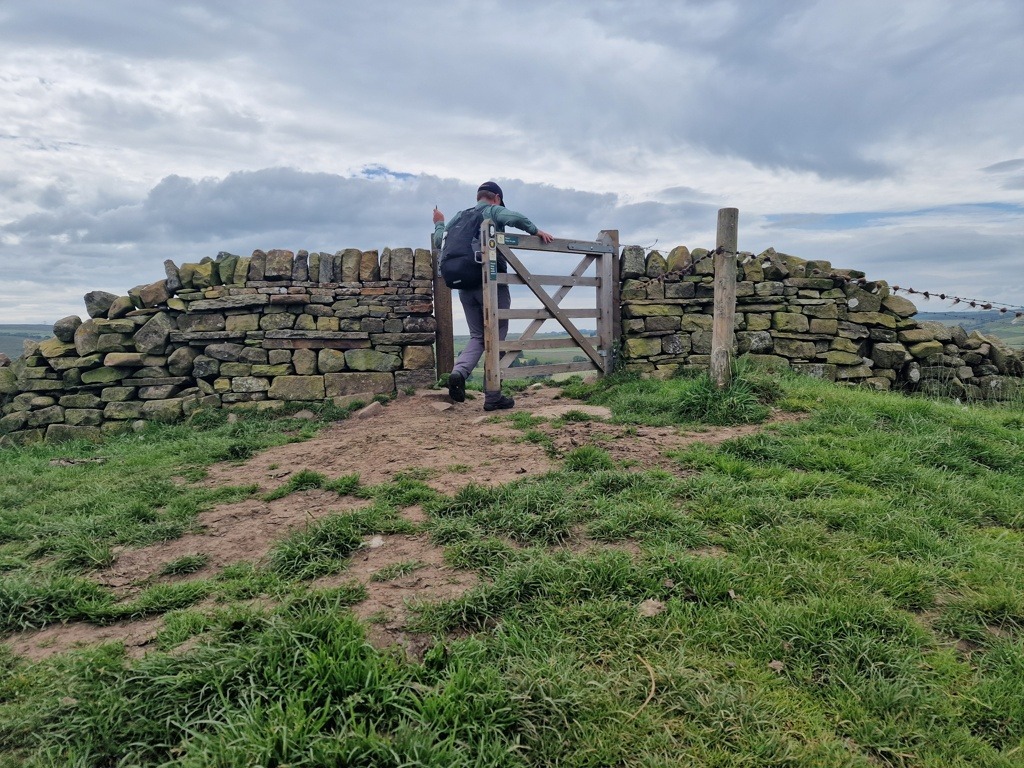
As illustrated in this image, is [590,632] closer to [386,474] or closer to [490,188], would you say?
[386,474]

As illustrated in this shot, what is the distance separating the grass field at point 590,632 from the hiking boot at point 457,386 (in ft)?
10.5

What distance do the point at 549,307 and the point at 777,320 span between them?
3.79 metres

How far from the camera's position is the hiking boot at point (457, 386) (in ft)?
25.2

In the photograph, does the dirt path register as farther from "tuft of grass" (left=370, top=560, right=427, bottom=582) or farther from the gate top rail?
the gate top rail

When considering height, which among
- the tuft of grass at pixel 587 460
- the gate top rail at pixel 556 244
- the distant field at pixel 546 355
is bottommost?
the tuft of grass at pixel 587 460

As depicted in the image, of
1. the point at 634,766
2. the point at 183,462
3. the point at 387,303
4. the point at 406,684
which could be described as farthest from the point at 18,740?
the point at 387,303

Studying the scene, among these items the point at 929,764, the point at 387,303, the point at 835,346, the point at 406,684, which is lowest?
A: the point at 929,764

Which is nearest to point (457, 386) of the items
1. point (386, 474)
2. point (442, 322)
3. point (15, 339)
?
point (442, 322)

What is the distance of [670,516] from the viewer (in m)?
3.66

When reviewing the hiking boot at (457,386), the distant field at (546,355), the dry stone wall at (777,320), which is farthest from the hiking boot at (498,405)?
the dry stone wall at (777,320)

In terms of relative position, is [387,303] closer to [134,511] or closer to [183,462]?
[183,462]

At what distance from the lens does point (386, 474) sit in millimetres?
4969

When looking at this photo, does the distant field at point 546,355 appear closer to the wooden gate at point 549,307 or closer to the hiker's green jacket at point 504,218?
the wooden gate at point 549,307

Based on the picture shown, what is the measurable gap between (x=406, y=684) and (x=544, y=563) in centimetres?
108
